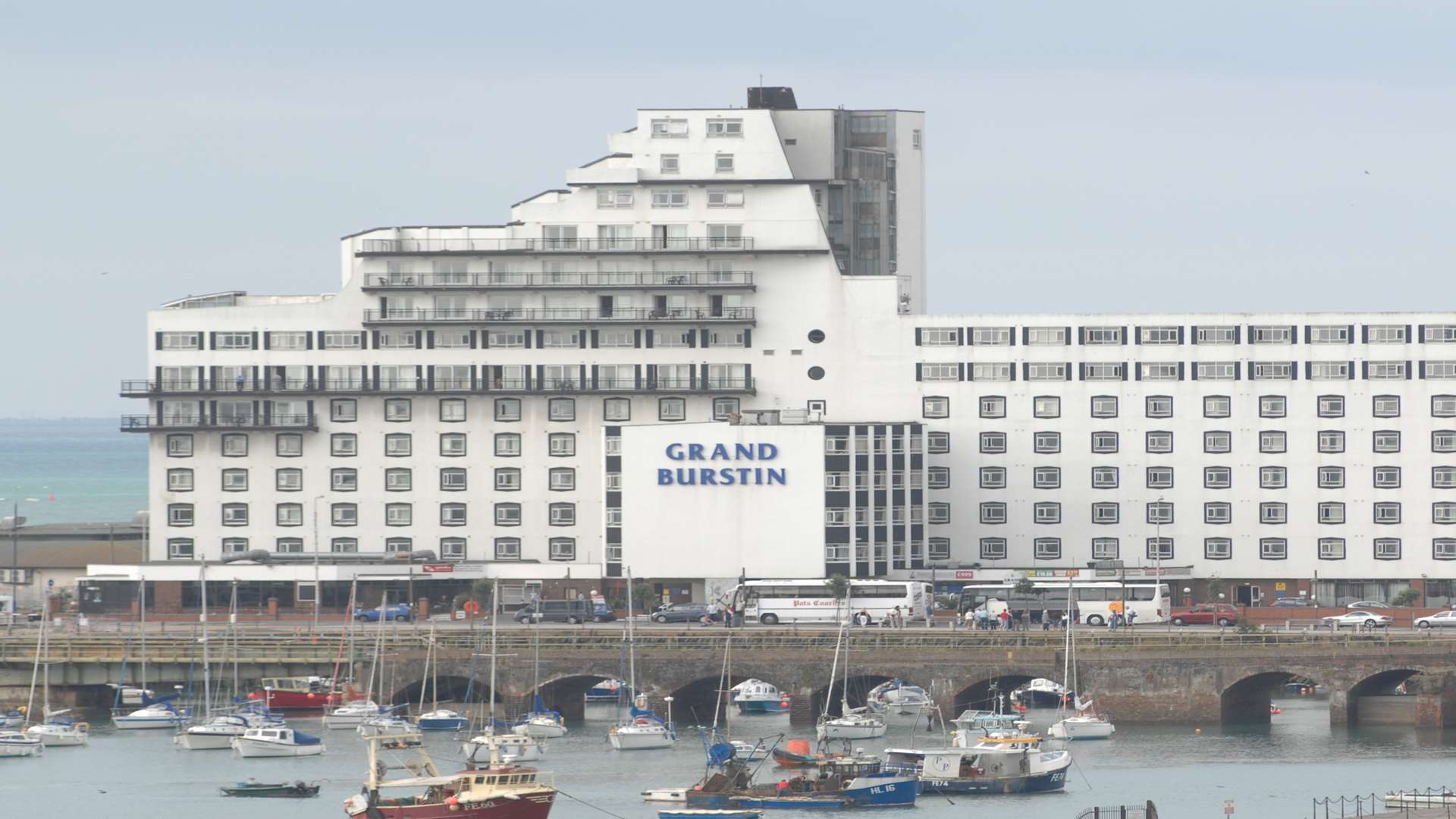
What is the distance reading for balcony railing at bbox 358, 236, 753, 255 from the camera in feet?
638

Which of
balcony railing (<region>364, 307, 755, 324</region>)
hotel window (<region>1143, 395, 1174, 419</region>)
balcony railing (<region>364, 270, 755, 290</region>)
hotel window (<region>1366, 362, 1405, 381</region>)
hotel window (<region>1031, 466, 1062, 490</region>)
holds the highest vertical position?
balcony railing (<region>364, 270, 755, 290</region>)

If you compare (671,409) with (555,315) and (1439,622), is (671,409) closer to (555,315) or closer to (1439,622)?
(555,315)

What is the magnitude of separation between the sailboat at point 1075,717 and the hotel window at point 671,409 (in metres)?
45.6

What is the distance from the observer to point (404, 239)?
197 meters

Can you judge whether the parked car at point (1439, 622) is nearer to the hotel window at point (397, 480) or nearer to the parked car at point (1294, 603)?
the parked car at point (1294, 603)

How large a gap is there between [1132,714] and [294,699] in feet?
157

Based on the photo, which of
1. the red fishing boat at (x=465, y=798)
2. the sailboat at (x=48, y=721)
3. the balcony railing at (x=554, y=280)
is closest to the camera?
the red fishing boat at (x=465, y=798)

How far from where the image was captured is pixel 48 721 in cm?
15188

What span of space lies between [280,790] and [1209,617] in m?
69.1

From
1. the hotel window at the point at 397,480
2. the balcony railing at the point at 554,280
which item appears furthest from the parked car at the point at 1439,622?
the hotel window at the point at 397,480

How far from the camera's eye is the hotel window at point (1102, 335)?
196 m

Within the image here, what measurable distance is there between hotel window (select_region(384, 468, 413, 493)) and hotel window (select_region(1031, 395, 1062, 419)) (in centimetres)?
4154

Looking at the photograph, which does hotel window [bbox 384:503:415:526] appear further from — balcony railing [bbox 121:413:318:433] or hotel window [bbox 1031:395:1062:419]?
hotel window [bbox 1031:395:1062:419]

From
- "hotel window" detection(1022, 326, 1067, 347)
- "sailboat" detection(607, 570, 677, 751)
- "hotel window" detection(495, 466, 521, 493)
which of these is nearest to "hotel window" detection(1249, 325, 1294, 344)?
"hotel window" detection(1022, 326, 1067, 347)
